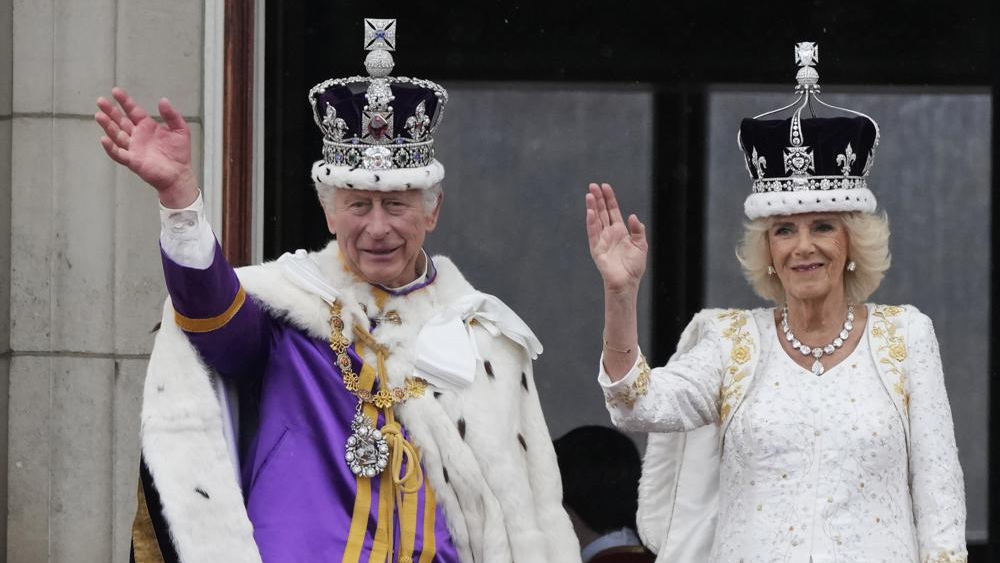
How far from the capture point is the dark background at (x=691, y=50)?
6.06 m

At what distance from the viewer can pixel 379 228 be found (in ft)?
13.9

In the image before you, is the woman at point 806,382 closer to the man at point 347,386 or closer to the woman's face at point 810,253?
the woman's face at point 810,253

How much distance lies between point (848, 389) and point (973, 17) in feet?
7.40

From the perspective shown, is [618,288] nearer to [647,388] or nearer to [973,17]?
[647,388]

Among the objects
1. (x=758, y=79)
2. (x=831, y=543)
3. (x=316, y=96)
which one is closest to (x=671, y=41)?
(x=758, y=79)

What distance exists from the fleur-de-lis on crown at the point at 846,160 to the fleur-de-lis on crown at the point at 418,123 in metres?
1.04

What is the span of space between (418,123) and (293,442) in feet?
2.77

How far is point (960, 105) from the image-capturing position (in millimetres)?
6113

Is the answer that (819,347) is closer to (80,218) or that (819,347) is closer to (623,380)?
(623,380)

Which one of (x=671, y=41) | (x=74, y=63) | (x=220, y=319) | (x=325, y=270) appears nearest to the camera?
(x=220, y=319)

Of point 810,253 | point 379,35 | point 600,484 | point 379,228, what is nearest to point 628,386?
point 810,253

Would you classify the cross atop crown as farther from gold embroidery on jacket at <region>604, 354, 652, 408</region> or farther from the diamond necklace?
the diamond necklace

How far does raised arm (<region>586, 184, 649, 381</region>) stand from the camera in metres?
4.11

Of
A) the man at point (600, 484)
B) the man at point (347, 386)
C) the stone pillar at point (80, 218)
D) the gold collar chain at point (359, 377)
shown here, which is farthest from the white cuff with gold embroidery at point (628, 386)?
the stone pillar at point (80, 218)
